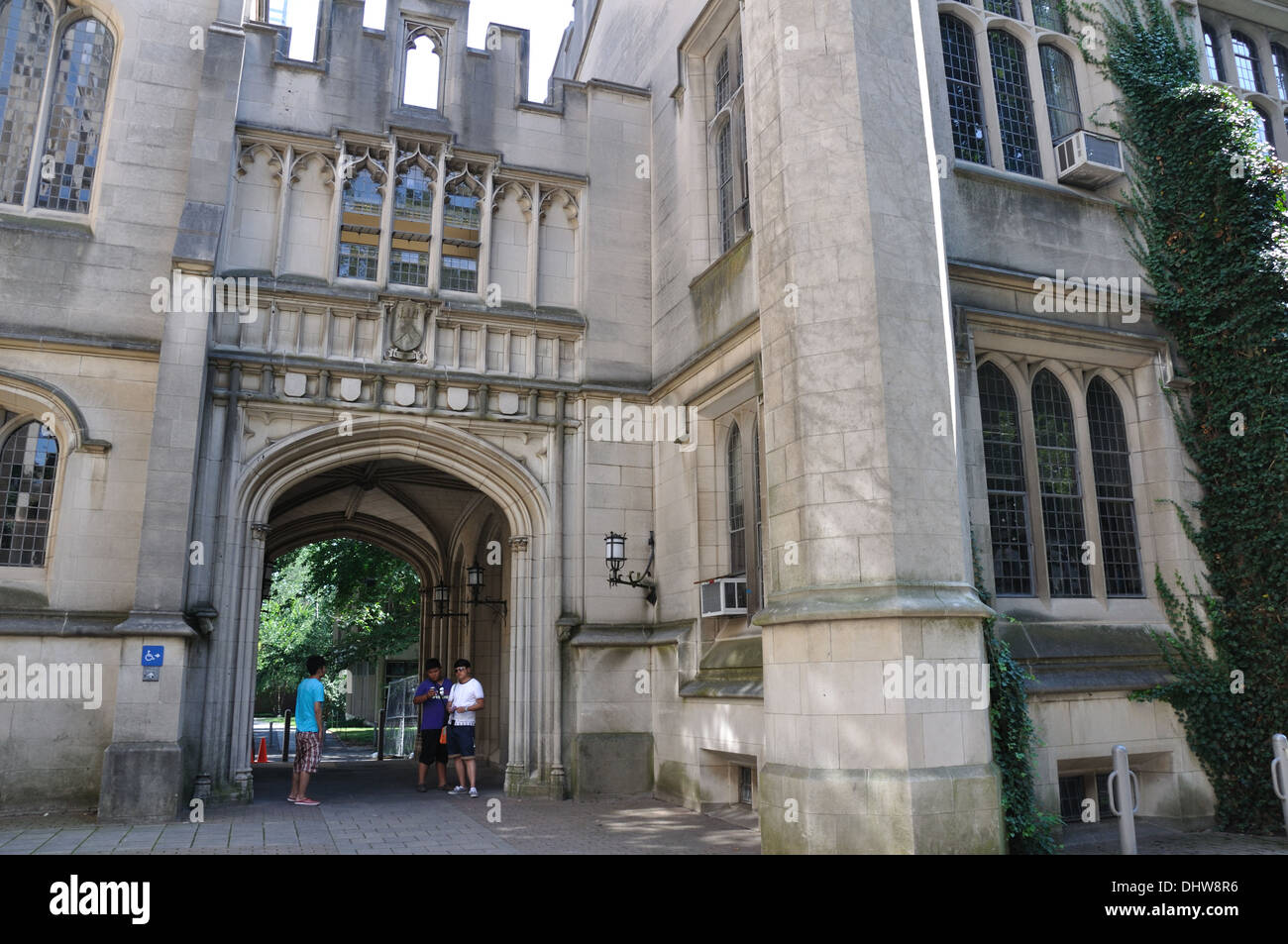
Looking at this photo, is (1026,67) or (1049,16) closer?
(1026,67)

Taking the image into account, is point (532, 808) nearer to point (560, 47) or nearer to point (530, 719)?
point (530, 719)

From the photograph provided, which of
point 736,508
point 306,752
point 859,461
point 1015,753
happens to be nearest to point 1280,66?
point 736,508

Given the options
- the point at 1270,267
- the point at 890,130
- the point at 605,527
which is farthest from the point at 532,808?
the point at 1270,267

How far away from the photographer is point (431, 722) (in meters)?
13.6

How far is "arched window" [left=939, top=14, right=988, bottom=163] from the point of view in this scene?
11.8 meters

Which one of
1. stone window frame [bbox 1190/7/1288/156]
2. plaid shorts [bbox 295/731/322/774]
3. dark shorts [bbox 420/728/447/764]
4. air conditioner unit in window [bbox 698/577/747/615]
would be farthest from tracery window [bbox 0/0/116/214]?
stone window frame [bbox 1190/7/1288/156]

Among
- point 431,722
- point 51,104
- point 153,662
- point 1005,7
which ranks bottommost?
point 431,722

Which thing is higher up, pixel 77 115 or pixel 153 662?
pixel 77 115

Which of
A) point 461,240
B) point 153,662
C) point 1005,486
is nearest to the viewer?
point 153,662

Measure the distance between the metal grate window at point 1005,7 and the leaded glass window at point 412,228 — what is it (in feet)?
27.2

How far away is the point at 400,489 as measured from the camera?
62.7ft

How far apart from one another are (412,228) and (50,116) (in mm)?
5017

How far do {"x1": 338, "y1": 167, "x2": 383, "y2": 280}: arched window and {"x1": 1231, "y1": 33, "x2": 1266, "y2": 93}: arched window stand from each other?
13.3 meters

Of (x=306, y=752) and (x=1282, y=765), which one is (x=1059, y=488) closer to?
(x=1282, y=765)
